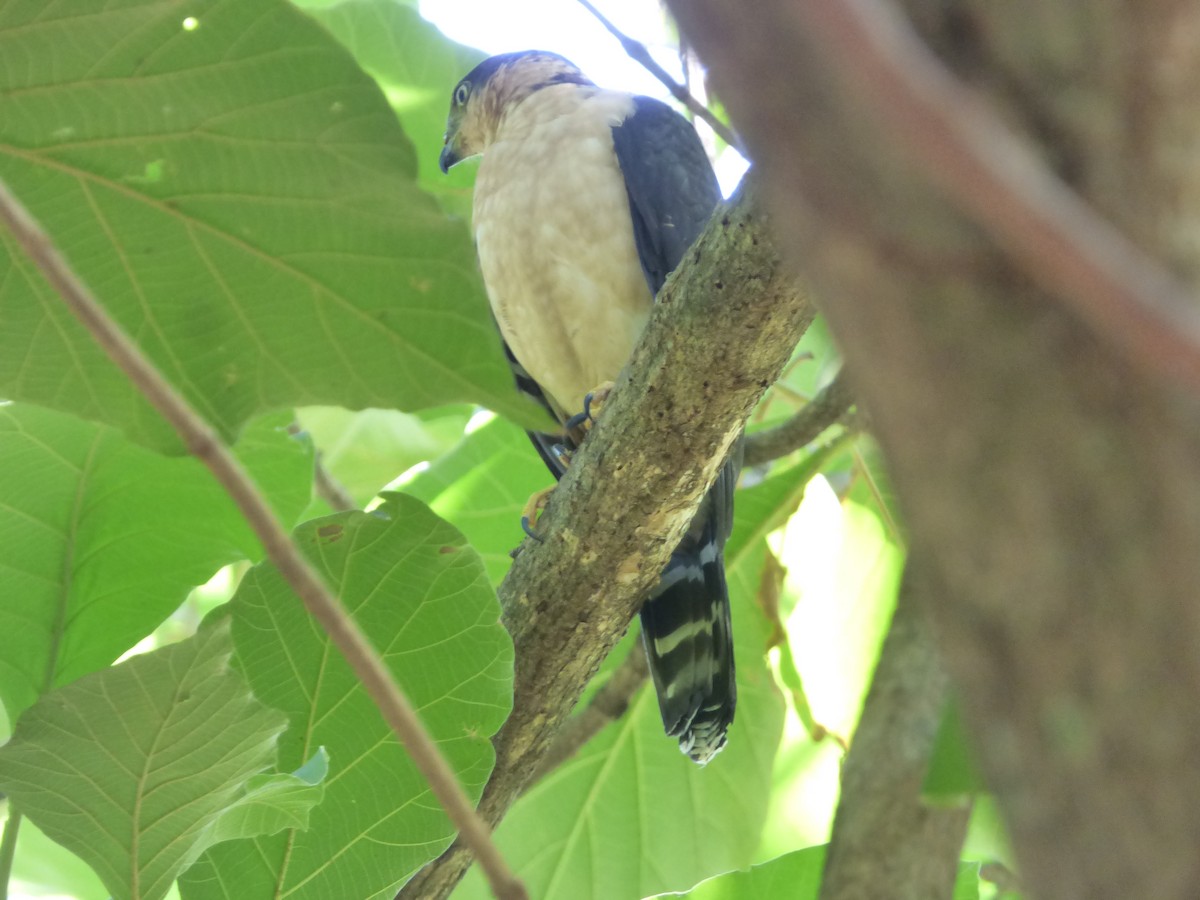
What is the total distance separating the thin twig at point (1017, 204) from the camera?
1.26 feet

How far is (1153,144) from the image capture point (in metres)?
0.45

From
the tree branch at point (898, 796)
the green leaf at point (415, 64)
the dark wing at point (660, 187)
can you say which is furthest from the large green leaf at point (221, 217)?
the dark wing at point (660, 187)

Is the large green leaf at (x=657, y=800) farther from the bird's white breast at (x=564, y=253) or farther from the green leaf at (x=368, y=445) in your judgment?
the green leaf at (x=368, y=445)

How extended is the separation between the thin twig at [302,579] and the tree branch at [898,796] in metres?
1.00

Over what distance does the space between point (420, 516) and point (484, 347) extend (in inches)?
14.2

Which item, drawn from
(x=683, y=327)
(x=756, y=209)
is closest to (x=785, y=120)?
(x=756, y=209)

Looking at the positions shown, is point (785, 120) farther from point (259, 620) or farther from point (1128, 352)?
point (259, 620)

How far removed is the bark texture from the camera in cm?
43

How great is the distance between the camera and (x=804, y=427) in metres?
2.92

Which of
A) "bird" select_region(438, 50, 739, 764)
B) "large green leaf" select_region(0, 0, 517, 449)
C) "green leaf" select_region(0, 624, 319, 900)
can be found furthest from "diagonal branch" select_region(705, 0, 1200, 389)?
"bird" select_region(438, 50, 739, 764)

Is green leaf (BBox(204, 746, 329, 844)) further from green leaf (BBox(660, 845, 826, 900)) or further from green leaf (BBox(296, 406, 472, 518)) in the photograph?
green leaf (BBox(296, 406, 472, 518))

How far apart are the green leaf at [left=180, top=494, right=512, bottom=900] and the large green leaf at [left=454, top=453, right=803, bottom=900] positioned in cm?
102

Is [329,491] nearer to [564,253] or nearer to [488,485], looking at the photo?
[488,485]

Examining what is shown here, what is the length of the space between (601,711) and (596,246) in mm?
1183
